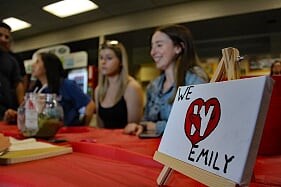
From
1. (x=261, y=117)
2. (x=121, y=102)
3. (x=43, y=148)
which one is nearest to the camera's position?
(x=261, y=117)

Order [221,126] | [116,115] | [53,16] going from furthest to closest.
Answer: [116,115], [53,16], [221,126]

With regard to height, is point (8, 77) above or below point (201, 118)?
above

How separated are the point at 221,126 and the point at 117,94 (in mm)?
922

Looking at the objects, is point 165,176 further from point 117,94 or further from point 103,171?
point 117,94

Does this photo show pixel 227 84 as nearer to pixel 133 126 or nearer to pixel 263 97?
pixel 263 97

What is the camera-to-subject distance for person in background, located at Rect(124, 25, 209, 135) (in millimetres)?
765

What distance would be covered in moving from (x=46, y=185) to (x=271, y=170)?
0.86ft

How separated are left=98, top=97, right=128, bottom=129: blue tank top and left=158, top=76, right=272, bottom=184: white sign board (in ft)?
2.64

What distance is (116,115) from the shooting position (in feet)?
3.60

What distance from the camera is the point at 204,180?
0.22m

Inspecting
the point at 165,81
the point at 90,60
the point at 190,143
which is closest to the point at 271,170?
the point at 190,143

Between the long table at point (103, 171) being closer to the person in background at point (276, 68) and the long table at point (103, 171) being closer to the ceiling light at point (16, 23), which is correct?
the person in background at point (276, 68)

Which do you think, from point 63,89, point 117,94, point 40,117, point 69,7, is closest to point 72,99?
point 63,89

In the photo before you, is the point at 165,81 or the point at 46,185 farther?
the point at 165,81
